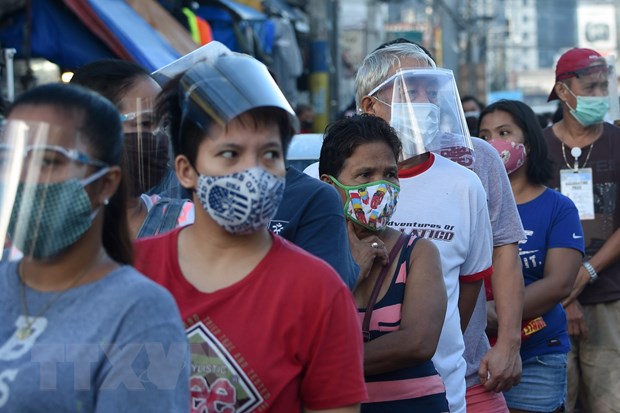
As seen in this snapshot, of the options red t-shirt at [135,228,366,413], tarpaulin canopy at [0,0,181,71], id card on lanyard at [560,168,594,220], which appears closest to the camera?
red t-shirt at [135,228,366,413]

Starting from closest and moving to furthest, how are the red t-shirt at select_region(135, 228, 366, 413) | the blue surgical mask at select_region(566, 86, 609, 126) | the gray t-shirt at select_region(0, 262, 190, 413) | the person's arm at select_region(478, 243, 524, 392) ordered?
the gray t-shirt at select_region(0, 262, 190, 413) < the red t-shirt at select_region(135, 228, 366, 413) < the person's arm at select_region(478, 243, 524, 392) < the blue surgical mask at select_region(566, 86, 609, 126)

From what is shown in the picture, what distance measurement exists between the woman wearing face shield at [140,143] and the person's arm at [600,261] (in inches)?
133

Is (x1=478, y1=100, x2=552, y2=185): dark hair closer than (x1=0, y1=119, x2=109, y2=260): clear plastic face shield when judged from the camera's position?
No

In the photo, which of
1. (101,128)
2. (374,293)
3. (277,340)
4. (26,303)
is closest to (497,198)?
(374,293)

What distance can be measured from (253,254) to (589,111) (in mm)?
4759

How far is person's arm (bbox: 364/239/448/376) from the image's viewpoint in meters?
3.68

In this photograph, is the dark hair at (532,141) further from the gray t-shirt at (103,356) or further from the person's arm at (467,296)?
the gray t-shirt at (103,356)

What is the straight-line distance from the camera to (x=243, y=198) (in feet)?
8.62

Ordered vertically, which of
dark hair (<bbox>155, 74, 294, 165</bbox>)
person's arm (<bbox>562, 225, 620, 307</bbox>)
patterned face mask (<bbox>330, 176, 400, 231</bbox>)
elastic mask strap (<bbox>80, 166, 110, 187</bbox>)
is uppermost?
dark hair (<bbox>155, 74, 294, 165</bbox>)

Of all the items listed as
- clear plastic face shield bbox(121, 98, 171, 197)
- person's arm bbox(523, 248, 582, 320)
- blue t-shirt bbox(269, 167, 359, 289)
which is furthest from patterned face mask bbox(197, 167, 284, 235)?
person's arm bbox(523, 248, 582, 320)

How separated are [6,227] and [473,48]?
5238cm

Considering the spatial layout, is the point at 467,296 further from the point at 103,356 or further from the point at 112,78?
the point at 103,356

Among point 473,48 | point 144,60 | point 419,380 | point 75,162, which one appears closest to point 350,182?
point 419,380

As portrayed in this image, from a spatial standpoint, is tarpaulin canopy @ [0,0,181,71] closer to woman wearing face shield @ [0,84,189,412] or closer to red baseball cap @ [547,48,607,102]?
red baseball cap @ [547,48,607,102]
